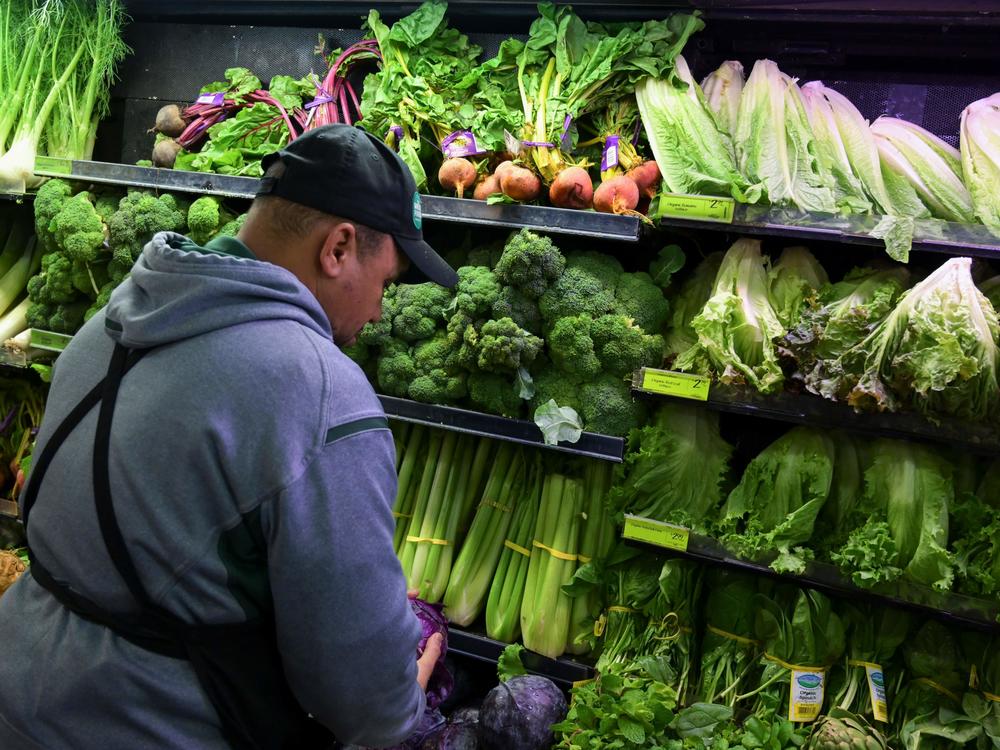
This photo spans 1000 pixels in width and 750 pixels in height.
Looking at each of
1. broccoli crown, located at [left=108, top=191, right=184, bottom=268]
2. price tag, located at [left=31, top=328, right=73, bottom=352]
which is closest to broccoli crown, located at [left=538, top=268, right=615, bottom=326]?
broccoli crown, located at [left=108, top=191, right=184, bottom=268]

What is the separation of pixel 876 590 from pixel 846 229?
1004 millimetres

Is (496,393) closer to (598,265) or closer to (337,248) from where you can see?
(598,265)

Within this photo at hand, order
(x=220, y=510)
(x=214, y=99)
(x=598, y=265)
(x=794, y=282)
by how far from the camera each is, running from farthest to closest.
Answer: (x=214, y=99) → (x=598, y=265) → (x=794, y=282) → (x=220, y=510)

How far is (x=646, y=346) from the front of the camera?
8.87 ft

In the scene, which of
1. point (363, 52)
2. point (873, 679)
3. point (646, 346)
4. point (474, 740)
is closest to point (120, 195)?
point (363, 52)

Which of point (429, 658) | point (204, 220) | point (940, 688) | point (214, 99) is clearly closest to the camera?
point (429, 658)

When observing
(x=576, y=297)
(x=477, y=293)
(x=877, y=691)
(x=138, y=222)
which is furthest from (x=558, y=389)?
(x=138, y=222)

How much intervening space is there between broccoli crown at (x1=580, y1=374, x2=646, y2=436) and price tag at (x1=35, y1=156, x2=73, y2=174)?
250 centimetres

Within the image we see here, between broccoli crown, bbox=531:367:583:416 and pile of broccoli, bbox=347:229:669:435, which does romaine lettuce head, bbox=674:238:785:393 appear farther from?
broccoli crown, bbox=531:367:583:416

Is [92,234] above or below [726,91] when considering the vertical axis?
below

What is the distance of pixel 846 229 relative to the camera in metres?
2.31

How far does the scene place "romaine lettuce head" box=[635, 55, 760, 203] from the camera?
2549 millimetres

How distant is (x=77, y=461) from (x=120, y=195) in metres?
2.74

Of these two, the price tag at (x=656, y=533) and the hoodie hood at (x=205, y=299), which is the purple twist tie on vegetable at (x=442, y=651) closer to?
the price tag at (x=656, y=533)
